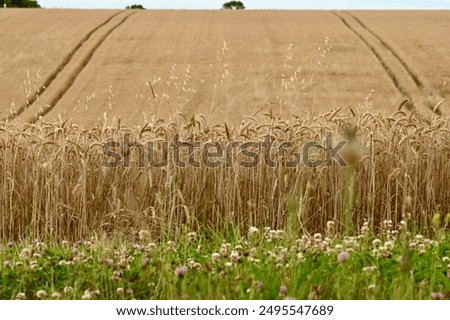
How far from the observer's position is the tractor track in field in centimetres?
2103

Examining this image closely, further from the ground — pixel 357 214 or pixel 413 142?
pixel 413 142

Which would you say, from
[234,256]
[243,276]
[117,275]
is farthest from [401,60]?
[117,275]

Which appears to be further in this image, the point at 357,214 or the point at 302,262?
the point at 357,214

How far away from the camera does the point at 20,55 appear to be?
25.1 meters

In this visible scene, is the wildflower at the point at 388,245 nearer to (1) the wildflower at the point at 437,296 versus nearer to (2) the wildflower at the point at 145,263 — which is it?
(1) the wildflower at the point at 437,296

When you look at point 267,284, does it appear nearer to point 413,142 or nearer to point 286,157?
point 286,157

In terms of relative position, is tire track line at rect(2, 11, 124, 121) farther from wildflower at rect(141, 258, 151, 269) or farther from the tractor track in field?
wildflower at rect(141, 258, 151, 269)

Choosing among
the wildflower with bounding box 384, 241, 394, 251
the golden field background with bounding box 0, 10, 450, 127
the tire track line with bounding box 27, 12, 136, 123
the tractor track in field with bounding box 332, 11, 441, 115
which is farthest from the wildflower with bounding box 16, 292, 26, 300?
the tractor track in field with bounding box 332, 11, 441, 115

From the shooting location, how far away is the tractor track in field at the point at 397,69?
69.0ft

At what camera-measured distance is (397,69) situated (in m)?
23.6

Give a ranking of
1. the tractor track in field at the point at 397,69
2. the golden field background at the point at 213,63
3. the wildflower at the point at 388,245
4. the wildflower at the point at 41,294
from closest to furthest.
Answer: the wildflower at the point at 41,294 → the wildflower at the point at 388,245 → the golden field background at the point at 213,63 → the tractor track in field at the point at 397,69

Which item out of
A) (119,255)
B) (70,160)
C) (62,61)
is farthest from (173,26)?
(119,255)

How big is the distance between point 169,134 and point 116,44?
65.5ft

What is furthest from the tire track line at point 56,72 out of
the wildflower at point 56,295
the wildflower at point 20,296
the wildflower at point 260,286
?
the wildflower at point 260,286
